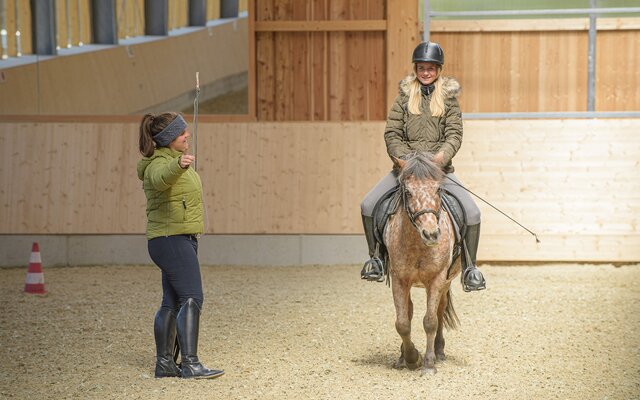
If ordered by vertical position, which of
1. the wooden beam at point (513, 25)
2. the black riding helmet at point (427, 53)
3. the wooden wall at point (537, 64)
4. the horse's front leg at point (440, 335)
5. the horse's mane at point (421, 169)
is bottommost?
the horse's front leg at point (440, 335)

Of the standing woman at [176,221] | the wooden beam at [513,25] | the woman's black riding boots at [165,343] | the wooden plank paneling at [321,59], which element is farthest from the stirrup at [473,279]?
the wooden beam at [513,25]

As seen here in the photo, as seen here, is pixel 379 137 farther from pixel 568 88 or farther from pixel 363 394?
pixel 363 394

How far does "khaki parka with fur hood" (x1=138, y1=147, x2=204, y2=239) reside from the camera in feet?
22.3

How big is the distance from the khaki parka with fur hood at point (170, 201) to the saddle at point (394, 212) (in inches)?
49.8

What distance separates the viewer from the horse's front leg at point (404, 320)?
7082mm

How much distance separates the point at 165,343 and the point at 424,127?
2310 millimetres

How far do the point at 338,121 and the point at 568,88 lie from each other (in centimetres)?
288

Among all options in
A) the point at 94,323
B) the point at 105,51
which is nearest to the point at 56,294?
the point at 94,323

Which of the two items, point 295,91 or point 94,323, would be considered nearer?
point 94,323

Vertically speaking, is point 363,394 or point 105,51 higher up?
point 105,51

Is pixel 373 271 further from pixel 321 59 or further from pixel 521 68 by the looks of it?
pixel 521 68

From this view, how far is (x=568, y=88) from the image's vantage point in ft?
43.0

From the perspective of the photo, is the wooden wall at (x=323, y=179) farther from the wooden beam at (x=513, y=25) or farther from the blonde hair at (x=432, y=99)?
the blonde hair at (x=432, y=99)

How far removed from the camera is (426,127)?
7.42 meters
